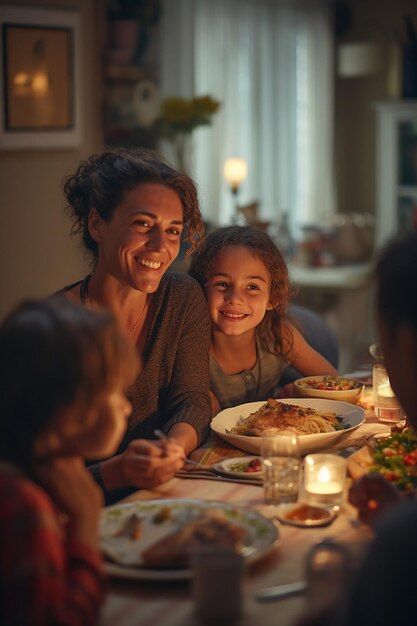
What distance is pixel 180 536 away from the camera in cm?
146

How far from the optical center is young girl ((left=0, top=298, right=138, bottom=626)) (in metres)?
1.13

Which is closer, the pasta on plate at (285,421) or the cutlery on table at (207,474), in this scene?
the cutlery on table at (207,474)

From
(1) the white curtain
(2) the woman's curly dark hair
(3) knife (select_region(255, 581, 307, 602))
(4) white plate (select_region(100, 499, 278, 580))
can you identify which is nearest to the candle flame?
(4) white plate (select_region(100, 499, 278, 580))

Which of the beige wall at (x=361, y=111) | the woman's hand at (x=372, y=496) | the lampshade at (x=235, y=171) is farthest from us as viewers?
the beige wall at (x=361, y=111)

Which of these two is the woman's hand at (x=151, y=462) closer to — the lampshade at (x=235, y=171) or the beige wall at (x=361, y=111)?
the lampshade at (x=235, y=171)

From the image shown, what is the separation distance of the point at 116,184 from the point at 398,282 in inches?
42.6

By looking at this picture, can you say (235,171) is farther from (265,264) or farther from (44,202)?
(265,264)

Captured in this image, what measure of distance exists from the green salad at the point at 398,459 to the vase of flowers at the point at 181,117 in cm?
327

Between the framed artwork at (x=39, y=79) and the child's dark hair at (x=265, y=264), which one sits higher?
the framed artwork at (x=39, y=79)

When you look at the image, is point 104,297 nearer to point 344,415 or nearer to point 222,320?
point 222,320

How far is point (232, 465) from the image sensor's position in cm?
194

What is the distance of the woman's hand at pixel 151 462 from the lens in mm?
1797

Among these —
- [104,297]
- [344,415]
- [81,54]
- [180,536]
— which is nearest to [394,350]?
[180,536]

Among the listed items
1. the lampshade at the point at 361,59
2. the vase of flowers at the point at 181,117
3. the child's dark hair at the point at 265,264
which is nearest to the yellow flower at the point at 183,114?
the vase of flowers at the point at 181,117
